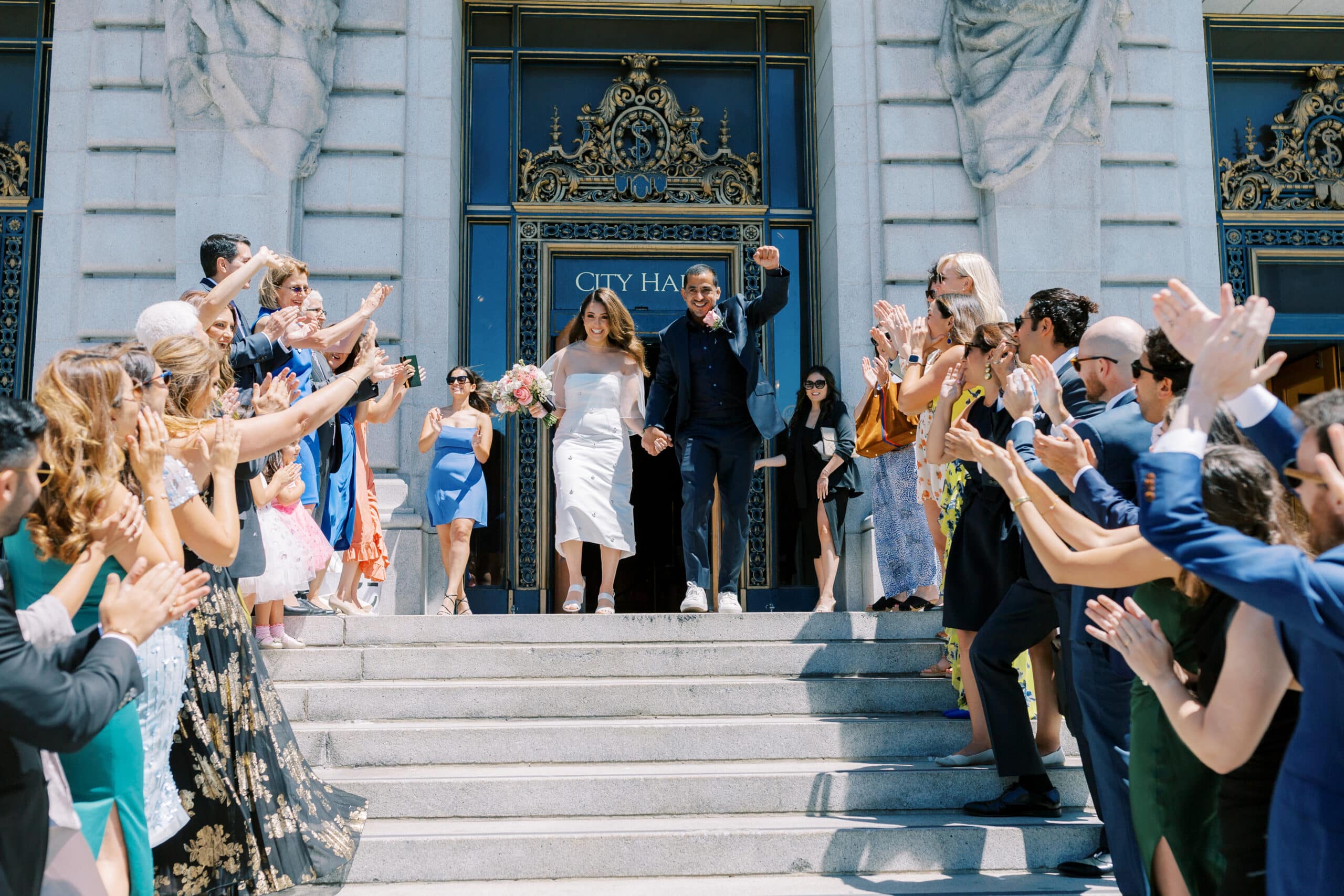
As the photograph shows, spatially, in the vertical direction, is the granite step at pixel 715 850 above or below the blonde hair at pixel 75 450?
below

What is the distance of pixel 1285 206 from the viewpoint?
11.1m

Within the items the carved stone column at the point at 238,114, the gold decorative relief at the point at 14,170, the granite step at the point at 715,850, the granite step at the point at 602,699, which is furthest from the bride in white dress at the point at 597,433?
the gold decorative relief at the point at 14,170

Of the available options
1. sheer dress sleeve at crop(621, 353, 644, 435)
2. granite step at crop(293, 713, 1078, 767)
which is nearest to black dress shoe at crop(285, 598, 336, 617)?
granite step at crop(293, 713, 1078, 767)

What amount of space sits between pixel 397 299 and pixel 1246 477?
803 cm

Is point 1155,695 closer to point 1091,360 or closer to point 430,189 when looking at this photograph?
point 1091,360

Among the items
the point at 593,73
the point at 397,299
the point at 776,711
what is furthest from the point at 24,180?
the point at 776,711

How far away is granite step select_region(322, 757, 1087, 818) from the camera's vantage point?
5281 millimetres

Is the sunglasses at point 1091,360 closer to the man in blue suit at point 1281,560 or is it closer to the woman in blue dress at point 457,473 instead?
the man in blue suit at point 1281,560

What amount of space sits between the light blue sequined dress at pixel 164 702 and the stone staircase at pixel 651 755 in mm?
1089

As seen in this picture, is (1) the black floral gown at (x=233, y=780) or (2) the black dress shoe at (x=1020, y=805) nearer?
(1) the black floral gown at (x=233, y=780)

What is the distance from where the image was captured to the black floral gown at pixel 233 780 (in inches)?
160

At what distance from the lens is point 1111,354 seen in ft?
14.0

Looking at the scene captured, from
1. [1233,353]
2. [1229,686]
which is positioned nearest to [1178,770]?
[1229,686]

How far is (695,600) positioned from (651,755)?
80.3 inches
